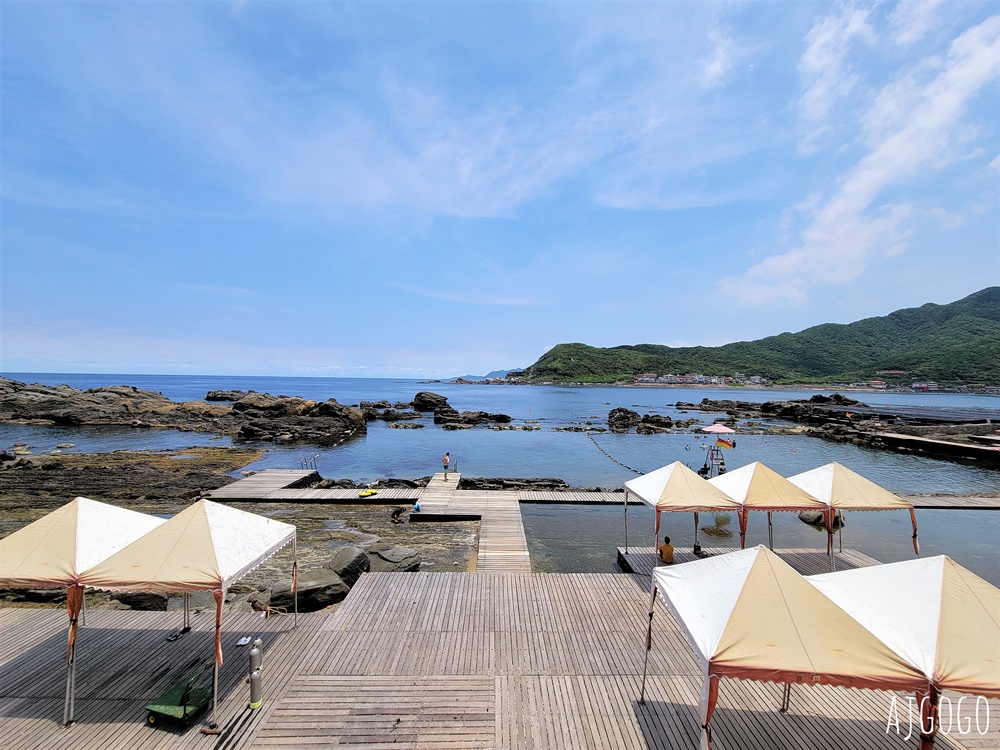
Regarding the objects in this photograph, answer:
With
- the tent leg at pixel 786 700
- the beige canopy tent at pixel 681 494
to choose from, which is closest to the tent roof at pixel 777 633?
the tent leg at pixel 786 700

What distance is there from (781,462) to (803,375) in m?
181

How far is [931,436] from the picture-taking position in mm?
49594

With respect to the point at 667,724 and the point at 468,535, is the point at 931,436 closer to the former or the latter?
the point at 468,535

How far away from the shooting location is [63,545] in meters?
7.34

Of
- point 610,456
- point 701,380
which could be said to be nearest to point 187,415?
point 610,456

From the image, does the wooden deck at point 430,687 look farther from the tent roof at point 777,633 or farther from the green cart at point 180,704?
the tent roof at point 777,633

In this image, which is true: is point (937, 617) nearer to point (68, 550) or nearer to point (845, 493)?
point (845, 493)

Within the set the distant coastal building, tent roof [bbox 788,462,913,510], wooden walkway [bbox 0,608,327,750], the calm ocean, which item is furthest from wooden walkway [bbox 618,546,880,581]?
the distant coastal building

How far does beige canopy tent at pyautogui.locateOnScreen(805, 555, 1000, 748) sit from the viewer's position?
4.89 meters

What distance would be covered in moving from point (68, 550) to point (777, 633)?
10661mm

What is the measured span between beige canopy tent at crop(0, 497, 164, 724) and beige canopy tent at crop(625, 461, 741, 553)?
39.0 feet

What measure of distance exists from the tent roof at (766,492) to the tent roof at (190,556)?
1231 cm

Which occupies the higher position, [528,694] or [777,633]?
[777,633]

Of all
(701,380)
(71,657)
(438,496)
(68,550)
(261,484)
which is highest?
(701,380)
